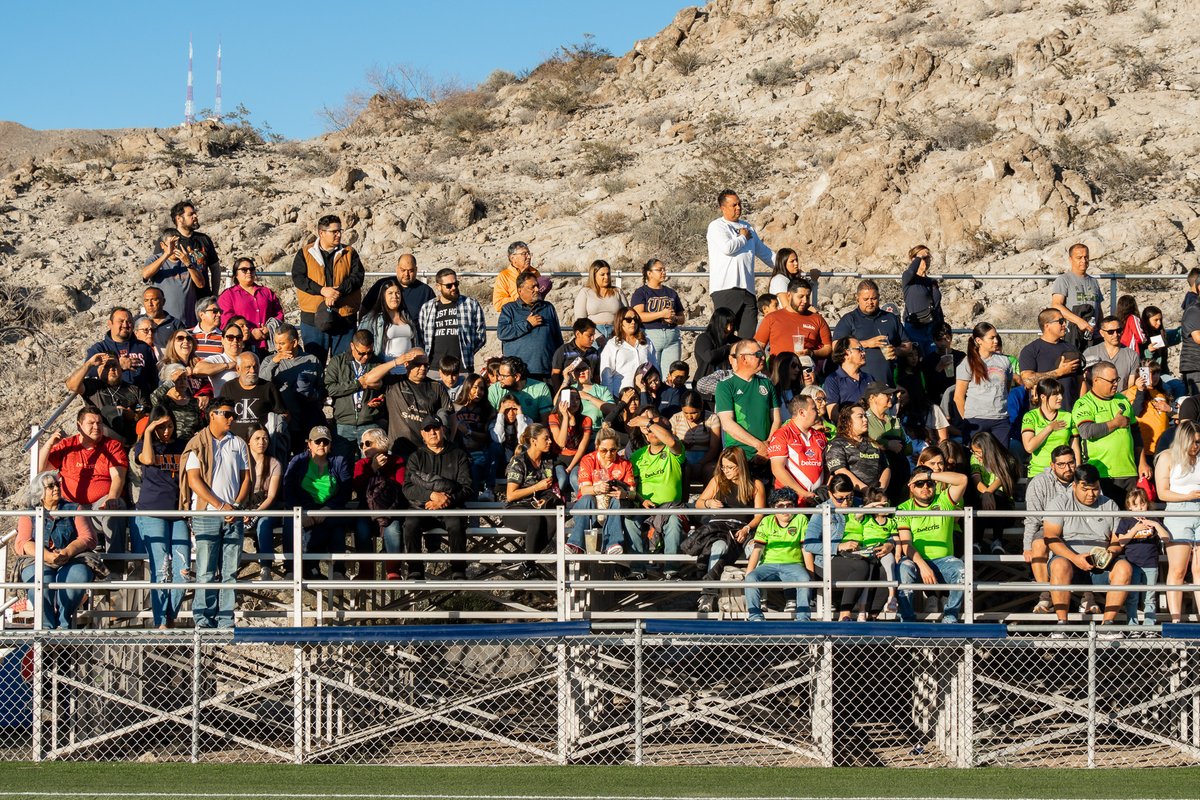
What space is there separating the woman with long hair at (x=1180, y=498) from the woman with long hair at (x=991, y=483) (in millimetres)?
1188

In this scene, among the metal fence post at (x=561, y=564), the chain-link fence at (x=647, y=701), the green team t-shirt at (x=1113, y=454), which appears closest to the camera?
the chain-link fence at (x=647, y=701)

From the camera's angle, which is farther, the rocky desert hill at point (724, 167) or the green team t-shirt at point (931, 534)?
the rocky desert hill at point (724, 167)

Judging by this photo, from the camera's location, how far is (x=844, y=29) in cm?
3472

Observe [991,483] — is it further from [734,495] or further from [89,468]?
[89,468]

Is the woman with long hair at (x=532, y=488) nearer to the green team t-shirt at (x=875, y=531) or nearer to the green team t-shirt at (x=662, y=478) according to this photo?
the green team t-shirt at (x=662, y=478)

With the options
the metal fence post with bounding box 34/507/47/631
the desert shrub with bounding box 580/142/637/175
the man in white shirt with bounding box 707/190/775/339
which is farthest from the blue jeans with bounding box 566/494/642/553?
the desert shrub with bounding box 580/142/637/175

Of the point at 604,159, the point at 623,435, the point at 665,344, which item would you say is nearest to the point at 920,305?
the point at 665,344

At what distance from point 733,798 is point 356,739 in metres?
2.95

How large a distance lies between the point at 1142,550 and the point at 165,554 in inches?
296

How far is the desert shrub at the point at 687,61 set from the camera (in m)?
35.8

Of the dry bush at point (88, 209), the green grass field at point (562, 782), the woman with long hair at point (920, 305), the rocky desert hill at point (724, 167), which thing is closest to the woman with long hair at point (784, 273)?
the woman with long hair at point (920, 305)

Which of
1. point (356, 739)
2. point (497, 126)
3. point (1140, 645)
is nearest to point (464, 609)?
point (356, 739)

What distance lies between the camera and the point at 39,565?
36.7ft

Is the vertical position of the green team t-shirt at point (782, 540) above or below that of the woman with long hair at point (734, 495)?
below
